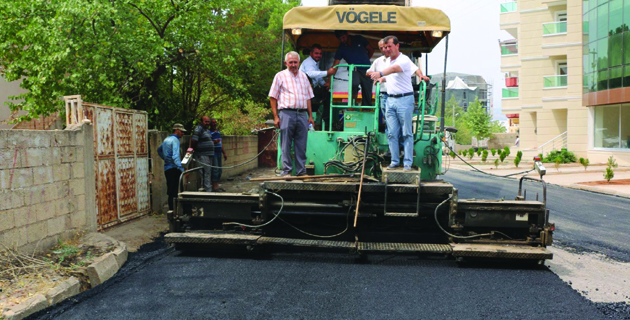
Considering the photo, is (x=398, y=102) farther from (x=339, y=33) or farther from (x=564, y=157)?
(x=564, y=157)

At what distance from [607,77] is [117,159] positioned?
25.7 metres

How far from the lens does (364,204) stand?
6.30m

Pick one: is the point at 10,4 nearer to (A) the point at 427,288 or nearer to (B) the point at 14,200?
(B) the point at 14,200

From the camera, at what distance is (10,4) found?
9891 millimetres

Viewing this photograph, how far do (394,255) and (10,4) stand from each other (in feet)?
27.4

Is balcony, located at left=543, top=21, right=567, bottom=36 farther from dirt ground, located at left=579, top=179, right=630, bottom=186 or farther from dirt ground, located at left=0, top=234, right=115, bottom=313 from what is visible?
dirt ground, located at left=0, top=234, right=115, bottom=313

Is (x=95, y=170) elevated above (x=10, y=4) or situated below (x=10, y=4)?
below

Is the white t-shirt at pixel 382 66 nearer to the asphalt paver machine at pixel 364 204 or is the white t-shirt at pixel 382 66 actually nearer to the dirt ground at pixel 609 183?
the asphalt paver machine at pixel 364 204

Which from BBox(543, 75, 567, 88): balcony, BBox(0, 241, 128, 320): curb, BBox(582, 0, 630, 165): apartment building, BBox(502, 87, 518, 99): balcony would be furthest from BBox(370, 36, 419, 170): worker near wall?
BBox(502, 87, 518, 99): balcony

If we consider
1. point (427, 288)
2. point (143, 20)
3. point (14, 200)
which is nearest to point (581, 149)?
point (143, 20)

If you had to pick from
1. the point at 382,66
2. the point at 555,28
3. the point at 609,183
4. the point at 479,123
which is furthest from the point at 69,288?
the point at 479,123

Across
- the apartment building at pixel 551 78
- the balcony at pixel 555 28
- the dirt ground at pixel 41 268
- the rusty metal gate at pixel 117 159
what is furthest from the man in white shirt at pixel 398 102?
the balcony at pixel 555 28

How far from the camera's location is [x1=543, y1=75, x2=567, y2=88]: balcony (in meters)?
34.0

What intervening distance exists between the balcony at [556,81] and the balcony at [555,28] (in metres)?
2.76
